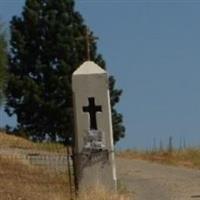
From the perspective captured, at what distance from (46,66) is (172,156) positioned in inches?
617

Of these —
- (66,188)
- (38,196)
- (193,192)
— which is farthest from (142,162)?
(38,196)

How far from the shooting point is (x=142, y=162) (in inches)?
1266

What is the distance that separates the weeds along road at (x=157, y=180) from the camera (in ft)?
68.7

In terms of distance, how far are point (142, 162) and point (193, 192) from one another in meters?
10.2

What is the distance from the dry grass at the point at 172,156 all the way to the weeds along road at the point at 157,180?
1298mm

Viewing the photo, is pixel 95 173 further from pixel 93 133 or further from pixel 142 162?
pixel 142 162

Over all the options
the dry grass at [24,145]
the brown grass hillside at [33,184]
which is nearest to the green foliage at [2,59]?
the dry grass at [24,145]

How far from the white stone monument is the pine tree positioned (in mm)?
26658

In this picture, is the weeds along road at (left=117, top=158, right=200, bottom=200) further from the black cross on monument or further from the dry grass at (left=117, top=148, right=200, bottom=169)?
the black cross on monument

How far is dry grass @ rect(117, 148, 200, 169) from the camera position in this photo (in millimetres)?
32931

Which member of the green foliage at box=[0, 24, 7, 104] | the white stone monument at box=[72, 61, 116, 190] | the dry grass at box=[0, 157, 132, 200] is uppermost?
the green foliage at box=[0, 24, 7, 104]

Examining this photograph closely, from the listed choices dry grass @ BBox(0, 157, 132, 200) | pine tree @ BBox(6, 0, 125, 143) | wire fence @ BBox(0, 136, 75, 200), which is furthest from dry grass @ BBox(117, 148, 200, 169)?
pine tree @ BBox(6, 0, 125, 143)

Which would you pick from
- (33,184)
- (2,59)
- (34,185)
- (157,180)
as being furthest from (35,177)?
(2,59)

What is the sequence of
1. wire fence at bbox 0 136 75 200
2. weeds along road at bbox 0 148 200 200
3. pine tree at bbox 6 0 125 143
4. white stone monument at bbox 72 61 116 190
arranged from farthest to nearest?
pine tree at bbox 6 0 125 143
weeds along road at bbox 0 148 200 200
white stone monument at bbox 72 61 116 190
wire fence at bbox 0 136 75 200
